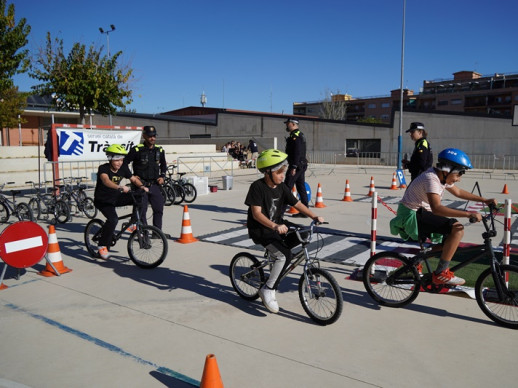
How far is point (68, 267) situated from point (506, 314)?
5.82m

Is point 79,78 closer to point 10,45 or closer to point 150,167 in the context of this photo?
point 10,45

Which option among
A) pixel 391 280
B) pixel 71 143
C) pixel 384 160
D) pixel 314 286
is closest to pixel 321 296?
pixel 314 286

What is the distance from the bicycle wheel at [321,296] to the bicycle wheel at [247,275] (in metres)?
0.63

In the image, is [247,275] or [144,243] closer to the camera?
[247,275]

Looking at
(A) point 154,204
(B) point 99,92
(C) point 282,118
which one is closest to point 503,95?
(C) point 282,118

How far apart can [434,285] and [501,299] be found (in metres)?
0.68

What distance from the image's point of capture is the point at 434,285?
15.8ft

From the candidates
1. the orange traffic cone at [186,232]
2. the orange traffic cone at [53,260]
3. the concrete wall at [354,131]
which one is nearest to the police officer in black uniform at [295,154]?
the orange traffic cone at [186,232]

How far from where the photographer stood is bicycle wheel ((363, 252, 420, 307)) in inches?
189

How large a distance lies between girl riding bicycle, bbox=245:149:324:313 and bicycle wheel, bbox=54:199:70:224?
22.7ft

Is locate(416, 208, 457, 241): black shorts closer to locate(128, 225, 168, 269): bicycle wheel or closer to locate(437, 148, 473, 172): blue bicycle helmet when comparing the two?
locate(437, 148, 473, 172): blue bicycle helmet

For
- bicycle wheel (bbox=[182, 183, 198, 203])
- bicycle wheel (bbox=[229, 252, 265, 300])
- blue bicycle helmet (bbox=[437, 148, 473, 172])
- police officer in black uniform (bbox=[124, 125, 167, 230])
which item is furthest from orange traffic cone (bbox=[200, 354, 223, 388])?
bicycle wheel (bbox=[182, 183, 198, 203])

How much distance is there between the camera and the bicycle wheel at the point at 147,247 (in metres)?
6.40

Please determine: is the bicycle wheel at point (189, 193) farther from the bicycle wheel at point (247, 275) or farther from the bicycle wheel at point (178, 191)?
the bicycle wheel at point (247, 275)
